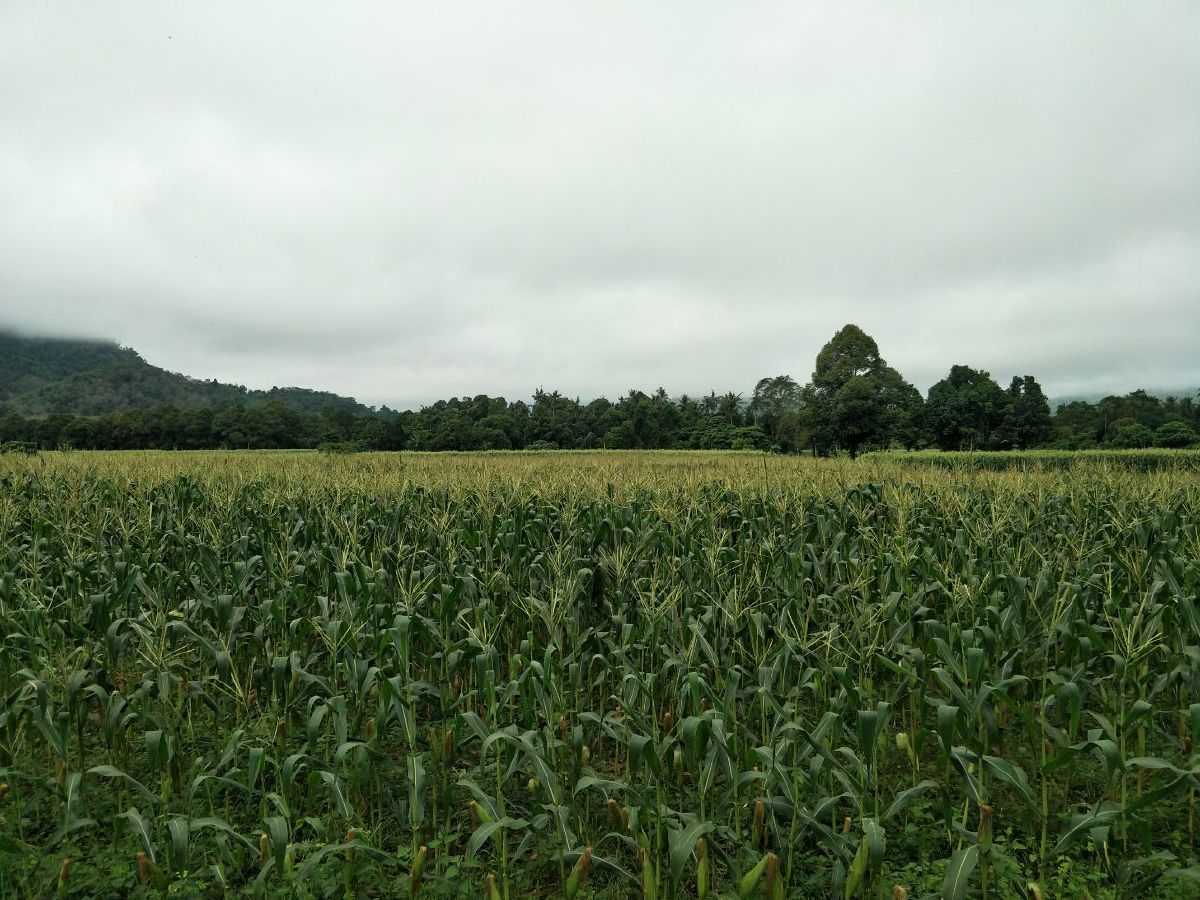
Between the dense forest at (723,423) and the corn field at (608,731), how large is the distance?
3906 cm

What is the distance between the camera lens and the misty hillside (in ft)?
338

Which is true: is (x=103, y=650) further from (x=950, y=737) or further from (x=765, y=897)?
(x=950, y=737)

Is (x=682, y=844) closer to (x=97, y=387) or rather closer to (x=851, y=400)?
(x=851, y=400)

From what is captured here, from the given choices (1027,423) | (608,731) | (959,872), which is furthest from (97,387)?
(1027,423)

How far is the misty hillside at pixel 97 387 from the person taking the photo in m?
103

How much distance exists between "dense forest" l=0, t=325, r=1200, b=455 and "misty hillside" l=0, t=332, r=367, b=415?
15410mm

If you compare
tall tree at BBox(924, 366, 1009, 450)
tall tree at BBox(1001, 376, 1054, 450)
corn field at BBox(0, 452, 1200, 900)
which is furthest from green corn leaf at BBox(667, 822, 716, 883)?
tall tree at BBox(1001, 376, 1054, 450)

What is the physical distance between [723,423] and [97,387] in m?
113

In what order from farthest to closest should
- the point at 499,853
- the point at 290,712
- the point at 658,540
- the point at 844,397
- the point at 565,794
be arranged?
the point at 844,397 → the point at 658,540 → the point at 290,712 → the point at 565,794 → the point at 499,853

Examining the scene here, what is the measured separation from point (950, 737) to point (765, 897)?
146cm

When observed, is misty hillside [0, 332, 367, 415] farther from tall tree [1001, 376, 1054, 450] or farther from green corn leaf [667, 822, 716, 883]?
tall tree [1001, 376, 1054, 450]

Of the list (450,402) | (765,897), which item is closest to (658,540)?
(765,897)

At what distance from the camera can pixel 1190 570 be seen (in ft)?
19.5

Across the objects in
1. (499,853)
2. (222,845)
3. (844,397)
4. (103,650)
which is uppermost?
(844,397)
